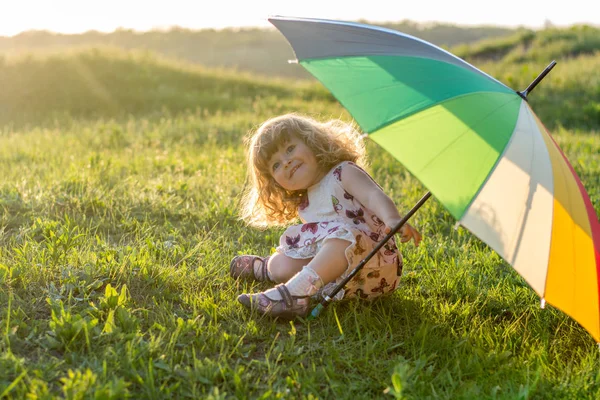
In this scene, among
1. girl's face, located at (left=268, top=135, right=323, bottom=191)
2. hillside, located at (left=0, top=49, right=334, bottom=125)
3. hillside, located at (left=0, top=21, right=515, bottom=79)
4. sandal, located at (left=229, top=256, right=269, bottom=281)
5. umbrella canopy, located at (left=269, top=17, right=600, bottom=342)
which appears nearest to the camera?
umbrella canopy, located at (left=269, top=17, right=600, bottom=342)

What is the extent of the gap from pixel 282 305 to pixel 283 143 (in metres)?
0.86

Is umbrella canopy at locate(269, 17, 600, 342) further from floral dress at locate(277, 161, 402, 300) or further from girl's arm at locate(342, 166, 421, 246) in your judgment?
floral dress at locate(277, 161, 402, 300)

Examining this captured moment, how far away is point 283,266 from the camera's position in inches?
132

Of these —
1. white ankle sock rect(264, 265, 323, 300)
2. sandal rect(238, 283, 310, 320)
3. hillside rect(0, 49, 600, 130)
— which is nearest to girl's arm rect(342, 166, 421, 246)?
white ankle sock rect(264, 265, 323, 300)

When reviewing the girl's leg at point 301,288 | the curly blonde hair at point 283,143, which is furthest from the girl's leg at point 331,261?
the curly blonde hair at point 283,143

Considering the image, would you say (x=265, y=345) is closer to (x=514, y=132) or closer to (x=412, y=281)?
(x=412, y=281)

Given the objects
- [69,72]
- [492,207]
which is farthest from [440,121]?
[69,72]

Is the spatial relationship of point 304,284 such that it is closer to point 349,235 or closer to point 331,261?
point 331,261

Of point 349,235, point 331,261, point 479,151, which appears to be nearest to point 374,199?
point 349,235

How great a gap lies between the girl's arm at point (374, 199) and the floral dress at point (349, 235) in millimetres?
41

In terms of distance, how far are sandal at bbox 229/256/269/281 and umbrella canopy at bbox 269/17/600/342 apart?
1.32m

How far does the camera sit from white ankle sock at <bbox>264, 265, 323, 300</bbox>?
9.68 ft

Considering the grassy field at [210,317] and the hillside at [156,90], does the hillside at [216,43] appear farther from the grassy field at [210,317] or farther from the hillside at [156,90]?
the grassy field at [210,317]

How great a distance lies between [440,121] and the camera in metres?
2.37
